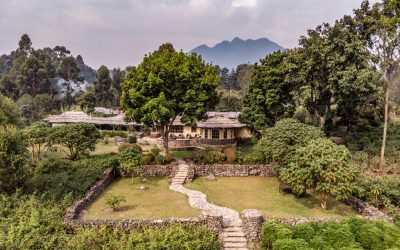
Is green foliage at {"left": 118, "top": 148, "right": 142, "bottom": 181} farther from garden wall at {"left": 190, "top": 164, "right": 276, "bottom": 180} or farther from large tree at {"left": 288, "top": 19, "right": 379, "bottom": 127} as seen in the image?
large tree at {"left": 288, "top": 19, "right": 379, "bottom": 127}

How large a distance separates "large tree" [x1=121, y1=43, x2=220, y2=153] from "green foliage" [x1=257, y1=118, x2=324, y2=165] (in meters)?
7.75

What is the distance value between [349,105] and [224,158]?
592 inches

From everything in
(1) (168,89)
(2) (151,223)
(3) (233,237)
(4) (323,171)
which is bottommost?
(3) (233,237)

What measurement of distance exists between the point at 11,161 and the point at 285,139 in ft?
66.7

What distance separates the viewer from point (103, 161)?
2923 centimetres

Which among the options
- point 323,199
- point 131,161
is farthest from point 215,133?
point 323,199

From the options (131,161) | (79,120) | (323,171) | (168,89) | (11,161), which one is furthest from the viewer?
(79,120)

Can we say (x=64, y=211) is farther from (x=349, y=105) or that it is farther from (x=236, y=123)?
(x=349, y=105)

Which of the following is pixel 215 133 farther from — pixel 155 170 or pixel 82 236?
pixel 82 236

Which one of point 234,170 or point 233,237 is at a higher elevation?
point 234,170

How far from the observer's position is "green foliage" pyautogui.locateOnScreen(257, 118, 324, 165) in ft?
80.9

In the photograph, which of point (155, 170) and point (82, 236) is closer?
point (82, 236)

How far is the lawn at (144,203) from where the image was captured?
2011cm

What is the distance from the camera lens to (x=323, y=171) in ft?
67.2
